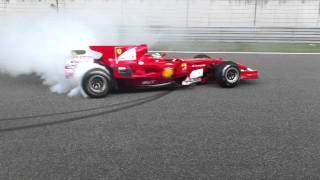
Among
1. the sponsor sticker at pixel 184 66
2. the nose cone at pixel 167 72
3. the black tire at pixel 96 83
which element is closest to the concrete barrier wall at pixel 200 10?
the sponsor sticker at pixel 184 66

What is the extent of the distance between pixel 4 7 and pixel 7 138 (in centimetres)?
1328

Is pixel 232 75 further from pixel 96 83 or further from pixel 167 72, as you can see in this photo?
pixel 96 83

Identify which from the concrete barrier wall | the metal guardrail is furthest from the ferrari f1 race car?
the concrete barrier wall

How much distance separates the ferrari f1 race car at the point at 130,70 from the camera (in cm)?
708

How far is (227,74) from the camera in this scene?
7762 mm

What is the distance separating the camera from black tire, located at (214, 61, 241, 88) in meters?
7.65

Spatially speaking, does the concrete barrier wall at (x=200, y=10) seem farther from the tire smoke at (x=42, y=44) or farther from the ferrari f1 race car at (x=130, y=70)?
the ferrari f1 race car at (x=130, y=70)

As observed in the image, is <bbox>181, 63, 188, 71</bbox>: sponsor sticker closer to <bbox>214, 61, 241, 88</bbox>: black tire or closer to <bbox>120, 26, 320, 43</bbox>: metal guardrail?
<bbox>214, 61, 241, 88</bbox>: black tire

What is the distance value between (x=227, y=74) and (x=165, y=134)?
3006 millimetres

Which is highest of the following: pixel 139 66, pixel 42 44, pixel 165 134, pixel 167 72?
pixel 42 44

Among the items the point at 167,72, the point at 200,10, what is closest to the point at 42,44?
the point at 167,72

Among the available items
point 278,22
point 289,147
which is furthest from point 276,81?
point 278,22

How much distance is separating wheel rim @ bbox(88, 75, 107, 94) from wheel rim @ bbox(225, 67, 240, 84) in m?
2.40

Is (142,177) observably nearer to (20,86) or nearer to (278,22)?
(20,86)
